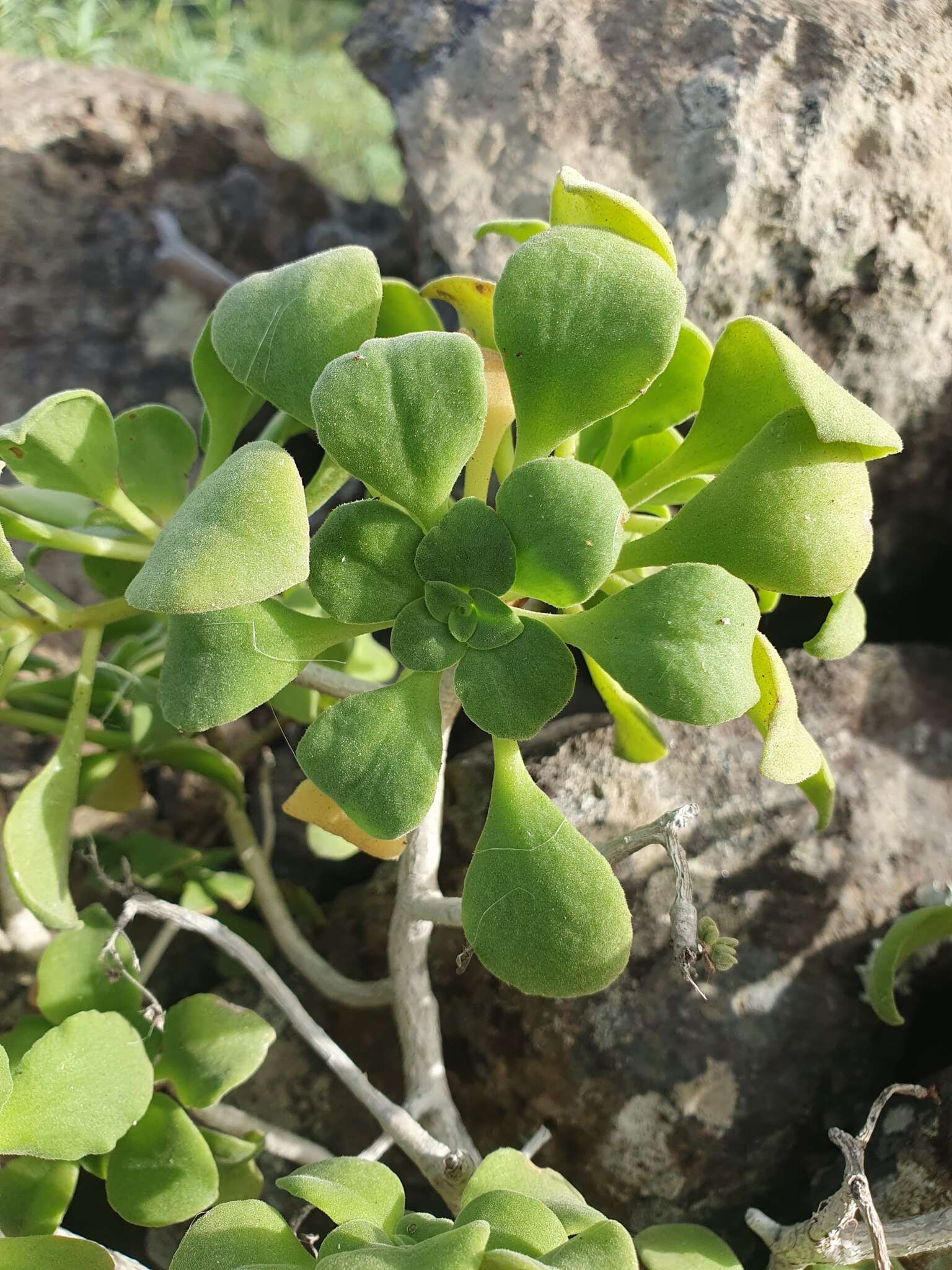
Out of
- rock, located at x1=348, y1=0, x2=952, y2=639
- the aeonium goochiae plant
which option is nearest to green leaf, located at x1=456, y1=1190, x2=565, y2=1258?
the aeonium goochiae plant

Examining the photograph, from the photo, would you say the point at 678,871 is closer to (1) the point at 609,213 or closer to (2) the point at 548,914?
(2) the point at 548,914

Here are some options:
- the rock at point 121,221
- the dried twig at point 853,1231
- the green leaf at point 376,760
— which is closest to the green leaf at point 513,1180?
the dried twig at point 853,1231

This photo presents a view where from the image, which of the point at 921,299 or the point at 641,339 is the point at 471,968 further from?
the point at 921,299

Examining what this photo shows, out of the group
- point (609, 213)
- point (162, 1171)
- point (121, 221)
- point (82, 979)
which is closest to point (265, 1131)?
point (162, 1171)

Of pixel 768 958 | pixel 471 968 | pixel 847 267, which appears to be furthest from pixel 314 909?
pixel 847 267

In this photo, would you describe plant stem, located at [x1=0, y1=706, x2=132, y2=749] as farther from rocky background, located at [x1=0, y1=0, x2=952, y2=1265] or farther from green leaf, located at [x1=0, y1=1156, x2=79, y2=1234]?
green leaf, located at [x1=0, y1=1156, x2=79, y2=1234]

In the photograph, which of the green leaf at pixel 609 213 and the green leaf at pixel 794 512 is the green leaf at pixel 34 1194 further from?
the green leaf at pixel 609 213
